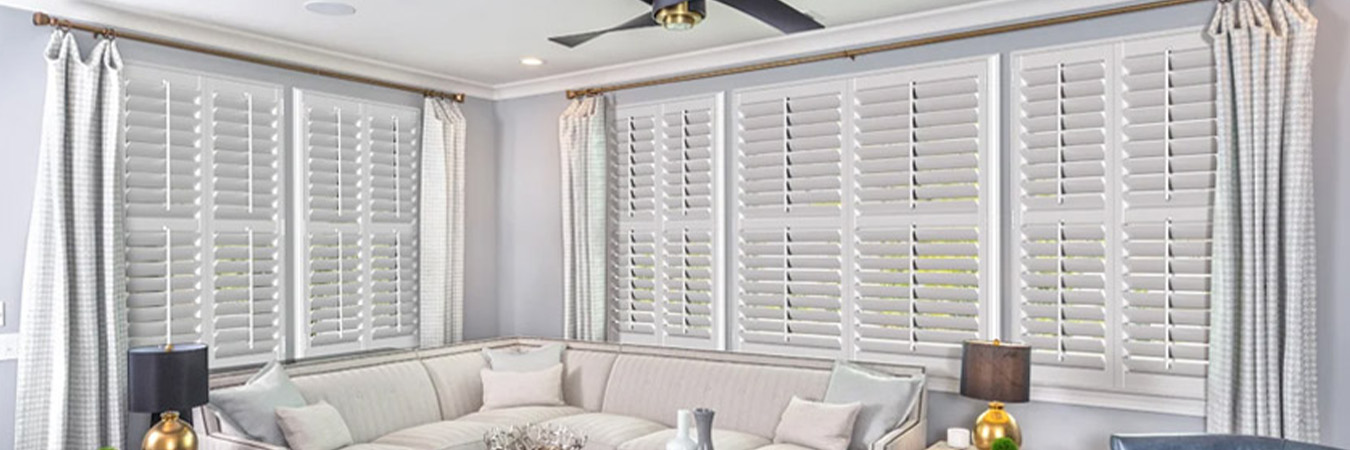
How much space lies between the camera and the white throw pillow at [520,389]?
482cm

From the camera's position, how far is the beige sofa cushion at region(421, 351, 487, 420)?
4789 mm

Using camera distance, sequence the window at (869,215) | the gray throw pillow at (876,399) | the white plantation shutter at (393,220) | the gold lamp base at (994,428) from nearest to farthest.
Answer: the gold lamp base at (994,428), the gray throw pillow at (876,399), the window at (869,215), the white plantation shutter at (393,220)

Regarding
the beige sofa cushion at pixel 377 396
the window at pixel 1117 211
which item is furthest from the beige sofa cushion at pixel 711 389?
the window at pixel 1117 211

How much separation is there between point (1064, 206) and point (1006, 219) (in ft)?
0.86

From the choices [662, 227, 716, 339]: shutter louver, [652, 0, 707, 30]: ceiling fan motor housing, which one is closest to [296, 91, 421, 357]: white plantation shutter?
[662, 227, 716, 339]: shutter louver

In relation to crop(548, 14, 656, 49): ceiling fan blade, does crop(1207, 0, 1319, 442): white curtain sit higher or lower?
lower

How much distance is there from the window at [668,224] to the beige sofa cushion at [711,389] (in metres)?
0.33

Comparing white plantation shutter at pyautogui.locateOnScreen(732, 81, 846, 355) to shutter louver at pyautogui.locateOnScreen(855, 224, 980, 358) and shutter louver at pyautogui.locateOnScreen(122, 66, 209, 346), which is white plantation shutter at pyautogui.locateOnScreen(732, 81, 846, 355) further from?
shutter louver at pyautogui.locateOnScreen(122, 66, 209, 346)

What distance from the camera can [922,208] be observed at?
14.0 ft

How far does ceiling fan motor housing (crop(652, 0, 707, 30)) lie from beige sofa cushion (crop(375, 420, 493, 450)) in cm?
226

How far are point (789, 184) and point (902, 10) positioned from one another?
1.08 metres

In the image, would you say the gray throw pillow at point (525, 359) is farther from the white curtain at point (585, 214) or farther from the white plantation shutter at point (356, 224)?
the white plantation shutter at point (356, 224)

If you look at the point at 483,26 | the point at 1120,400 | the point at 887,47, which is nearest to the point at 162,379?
the point at 483,26

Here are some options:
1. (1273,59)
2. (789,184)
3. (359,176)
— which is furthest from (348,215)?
(1273,59)
